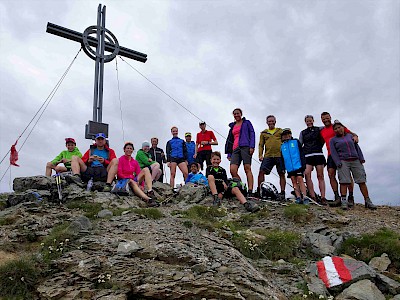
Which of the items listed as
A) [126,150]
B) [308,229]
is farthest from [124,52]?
[308,229]

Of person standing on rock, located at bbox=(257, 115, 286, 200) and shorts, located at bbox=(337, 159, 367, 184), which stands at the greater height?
person standing on rock, located at bbox=(257, 115, 286, 200)

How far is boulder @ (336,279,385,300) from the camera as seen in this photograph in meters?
5.50

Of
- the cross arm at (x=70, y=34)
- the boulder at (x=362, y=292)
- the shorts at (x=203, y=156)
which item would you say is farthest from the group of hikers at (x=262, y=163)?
the cross arm at (x=70, y=34)

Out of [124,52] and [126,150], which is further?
[124,52]

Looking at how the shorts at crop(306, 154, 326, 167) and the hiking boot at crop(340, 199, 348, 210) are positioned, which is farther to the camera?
the shorts at crop(306, 154, 326, 167)

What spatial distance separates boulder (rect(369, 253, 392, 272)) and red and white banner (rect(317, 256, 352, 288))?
87cm

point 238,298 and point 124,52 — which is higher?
point 124,52

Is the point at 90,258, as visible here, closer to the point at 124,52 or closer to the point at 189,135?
the point at 189,135

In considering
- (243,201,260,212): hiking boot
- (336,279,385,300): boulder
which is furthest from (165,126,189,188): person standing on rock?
(336,279,385,300): boulder

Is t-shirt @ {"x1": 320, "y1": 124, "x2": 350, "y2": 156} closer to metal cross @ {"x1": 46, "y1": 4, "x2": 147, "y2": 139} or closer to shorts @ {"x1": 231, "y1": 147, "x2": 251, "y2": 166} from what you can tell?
shorts @ {"x1": 231, "y1": 147, "x2": 251, "y2": 166}

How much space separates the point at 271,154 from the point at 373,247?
478cm

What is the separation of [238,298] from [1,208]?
7.01 m

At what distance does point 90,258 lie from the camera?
18.7 ft

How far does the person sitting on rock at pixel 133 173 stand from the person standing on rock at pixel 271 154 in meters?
3.55
